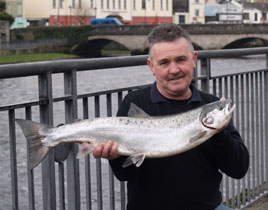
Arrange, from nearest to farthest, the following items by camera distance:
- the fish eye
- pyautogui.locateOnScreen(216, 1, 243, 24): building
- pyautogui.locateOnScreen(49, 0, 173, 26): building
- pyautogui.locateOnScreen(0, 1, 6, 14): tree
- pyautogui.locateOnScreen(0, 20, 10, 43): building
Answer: the fish eye, pyautogui.locateOnScreen(0, 20, 10, 43): building, pyautogui.locateOnScreen(0, 1, 6, 14): tree, pyautogui.locateOnScreen(49, 0, 173, 26): building, pyautogui.locateOnScreen(216, 1, 243, 24): building

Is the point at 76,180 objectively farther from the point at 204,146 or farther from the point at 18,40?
the point at 18,40

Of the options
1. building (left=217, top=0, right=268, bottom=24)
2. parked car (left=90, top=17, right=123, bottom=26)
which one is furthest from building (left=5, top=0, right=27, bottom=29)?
building (left=217, top=0, right=268, bottom=24)

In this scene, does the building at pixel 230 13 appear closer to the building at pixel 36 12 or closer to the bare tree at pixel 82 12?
the bare tree at pixel 82 12

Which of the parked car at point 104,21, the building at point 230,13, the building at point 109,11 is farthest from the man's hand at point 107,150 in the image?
the building at point 230,13

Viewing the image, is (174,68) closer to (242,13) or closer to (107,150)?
(107,150)

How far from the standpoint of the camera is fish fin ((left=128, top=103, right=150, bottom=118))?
2.51m

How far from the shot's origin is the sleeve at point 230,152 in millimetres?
2543

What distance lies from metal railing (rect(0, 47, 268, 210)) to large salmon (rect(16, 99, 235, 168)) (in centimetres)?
33

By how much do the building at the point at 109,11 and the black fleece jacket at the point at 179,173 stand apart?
76.3 metres

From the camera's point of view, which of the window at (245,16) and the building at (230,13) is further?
the window at (245,16)

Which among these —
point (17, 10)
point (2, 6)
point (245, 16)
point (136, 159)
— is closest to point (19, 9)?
point (17, 10)

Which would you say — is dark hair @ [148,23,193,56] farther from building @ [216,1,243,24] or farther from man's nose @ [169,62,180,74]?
building @ [216,1,243,24]

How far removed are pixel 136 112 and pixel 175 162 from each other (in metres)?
0.27

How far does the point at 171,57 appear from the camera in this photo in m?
2.64
